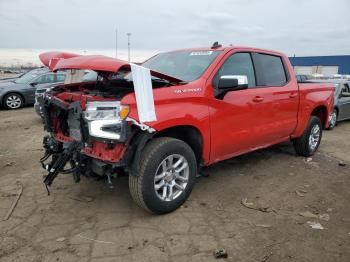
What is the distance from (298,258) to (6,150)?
578 centimetres

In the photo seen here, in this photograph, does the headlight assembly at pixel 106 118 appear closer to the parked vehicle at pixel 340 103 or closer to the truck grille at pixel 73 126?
the truck grille at pixel 73 126

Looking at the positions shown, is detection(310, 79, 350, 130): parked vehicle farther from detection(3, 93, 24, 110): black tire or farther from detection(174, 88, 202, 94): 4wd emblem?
detection(3, 93, 24, 110): black tire

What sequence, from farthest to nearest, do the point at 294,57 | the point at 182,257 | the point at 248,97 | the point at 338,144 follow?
the point at 294,57 < the point at 338,144 < the point at 248,97 < the point at 182,257

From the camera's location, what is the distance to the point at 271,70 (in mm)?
5648

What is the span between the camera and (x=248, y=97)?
4883 millimetres

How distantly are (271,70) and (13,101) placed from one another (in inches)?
426

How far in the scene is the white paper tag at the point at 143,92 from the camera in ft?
11.5

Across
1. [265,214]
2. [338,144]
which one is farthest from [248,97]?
[338,144]

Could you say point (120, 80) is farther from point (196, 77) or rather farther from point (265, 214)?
point (265, 214)

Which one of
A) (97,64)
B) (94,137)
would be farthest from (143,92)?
(94,137)

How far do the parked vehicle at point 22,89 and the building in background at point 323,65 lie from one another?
3252 cm

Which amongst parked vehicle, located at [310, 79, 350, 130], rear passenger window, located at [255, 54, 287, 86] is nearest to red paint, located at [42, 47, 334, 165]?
rear passenger window, located at [255, 54, 287, 86]

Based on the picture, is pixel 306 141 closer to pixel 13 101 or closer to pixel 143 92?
pixel 143 92

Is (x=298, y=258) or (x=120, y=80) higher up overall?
(x=120, y=80)
